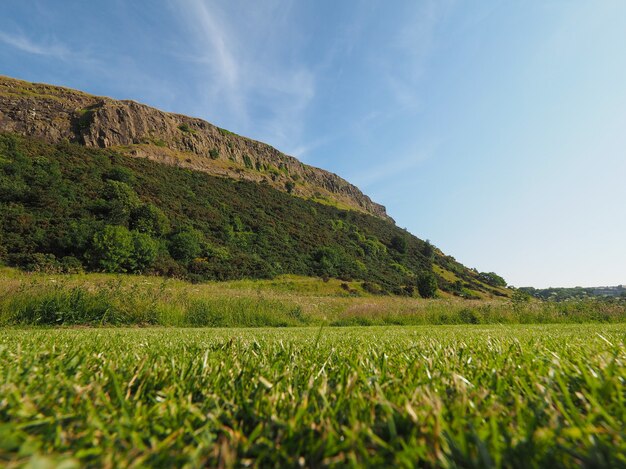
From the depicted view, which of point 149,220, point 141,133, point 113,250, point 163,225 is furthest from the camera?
point 141,133

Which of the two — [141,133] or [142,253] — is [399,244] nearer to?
→ [142,253]

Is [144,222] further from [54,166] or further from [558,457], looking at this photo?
[558,457]

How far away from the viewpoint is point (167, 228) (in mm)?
39219

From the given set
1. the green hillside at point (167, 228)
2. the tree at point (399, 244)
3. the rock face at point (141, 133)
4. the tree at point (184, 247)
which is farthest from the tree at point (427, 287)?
the rock face at point (141, 133)

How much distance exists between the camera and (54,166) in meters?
37.8

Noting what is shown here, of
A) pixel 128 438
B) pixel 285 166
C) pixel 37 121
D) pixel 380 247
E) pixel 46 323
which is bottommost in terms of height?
pixel 46 323

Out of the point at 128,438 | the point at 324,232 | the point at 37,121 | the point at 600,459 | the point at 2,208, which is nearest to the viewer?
the point at 600,459

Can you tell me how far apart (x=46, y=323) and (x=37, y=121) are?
62.7 meters

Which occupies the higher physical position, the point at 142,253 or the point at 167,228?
the point at 167,228

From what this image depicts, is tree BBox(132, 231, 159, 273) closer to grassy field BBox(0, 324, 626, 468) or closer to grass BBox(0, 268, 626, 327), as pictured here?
grass BBox(0, 268, 626, 327)

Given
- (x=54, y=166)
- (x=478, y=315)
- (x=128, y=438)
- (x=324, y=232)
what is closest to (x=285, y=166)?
(x=324, y=232)

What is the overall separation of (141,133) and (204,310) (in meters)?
67.8

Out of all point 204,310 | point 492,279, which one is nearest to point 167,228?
point 204,310

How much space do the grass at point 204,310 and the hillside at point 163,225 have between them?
958 cm
